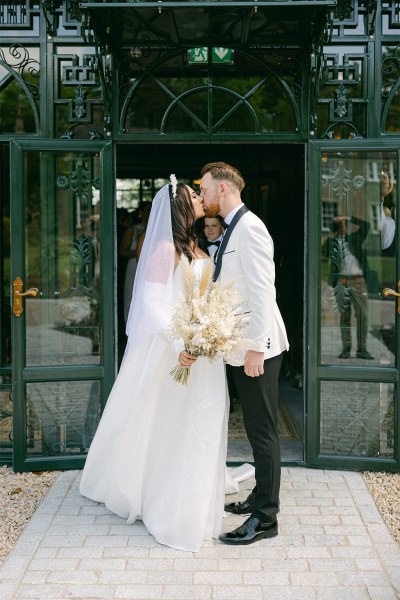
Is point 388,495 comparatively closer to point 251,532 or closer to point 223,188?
point 251,532

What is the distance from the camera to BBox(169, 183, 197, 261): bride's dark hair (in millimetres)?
4734

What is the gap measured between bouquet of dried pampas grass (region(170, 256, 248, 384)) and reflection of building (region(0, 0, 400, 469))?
5.72ft

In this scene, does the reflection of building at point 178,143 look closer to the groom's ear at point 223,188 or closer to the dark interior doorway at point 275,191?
the groom's ear at point 223,188

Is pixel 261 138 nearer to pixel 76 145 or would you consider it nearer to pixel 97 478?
pixel 76 145

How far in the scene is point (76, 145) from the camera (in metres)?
5.72

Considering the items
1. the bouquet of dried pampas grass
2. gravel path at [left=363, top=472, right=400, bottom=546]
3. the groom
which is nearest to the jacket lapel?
the groom

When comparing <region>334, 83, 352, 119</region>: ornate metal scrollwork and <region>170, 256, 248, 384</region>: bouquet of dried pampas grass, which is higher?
<region>334, 83, 352, 119</region>: ornate metal scrollwork

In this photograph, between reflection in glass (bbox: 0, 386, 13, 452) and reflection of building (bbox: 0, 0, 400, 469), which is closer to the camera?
reflection of building (bbox: 0, 0, 400, 469)

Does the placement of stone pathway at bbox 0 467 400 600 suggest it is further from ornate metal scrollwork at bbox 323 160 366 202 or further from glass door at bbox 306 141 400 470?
ornate metal scrollwork at bbox 323 160 366 202

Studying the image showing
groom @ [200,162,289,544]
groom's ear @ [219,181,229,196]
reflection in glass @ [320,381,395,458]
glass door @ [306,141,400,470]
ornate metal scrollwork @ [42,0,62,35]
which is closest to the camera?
groom @ [200,162,289,544]

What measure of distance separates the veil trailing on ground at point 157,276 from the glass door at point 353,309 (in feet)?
4.85

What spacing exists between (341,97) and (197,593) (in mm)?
3749

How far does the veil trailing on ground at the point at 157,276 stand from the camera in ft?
15.2

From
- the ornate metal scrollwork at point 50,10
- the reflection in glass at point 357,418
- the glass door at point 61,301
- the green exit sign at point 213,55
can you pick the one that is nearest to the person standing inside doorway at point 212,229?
the glass door at point 61,301
